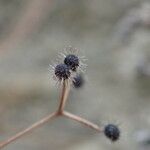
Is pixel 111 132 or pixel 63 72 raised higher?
pixel 63 72

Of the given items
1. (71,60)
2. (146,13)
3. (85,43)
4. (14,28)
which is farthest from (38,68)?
(71,60)

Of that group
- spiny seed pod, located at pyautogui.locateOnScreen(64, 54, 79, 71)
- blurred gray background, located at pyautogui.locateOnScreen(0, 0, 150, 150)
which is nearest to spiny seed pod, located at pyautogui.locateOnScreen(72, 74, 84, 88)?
spiny seed pod, located at pyautogui.locateOnScreen(64, 54, 79, 71)

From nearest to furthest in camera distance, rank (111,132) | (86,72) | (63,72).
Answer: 1. (63,72)
2. (111,132)
3. (86,72)

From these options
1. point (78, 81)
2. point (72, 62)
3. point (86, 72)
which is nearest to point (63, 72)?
point (72, 62)

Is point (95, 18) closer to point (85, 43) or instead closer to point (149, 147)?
point (85, 43)

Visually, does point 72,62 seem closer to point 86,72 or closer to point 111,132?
point 111,132

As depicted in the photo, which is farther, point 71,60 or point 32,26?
point 32,26
